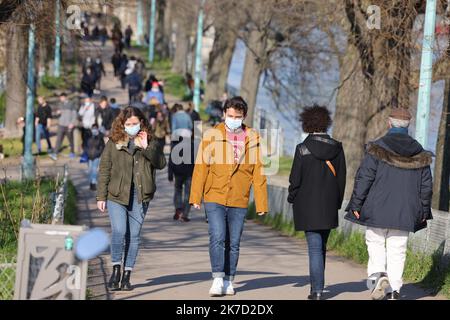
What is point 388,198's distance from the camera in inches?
428

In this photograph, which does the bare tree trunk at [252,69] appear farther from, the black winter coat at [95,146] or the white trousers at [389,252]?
the white trousers at [389,252]

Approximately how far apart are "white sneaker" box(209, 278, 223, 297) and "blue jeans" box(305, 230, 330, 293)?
833 mm

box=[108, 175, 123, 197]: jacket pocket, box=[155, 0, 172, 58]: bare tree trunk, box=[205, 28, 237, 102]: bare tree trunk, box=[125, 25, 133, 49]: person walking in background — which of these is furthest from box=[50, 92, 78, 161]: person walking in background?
box=[125, 25, 133, 49]: person walking in background

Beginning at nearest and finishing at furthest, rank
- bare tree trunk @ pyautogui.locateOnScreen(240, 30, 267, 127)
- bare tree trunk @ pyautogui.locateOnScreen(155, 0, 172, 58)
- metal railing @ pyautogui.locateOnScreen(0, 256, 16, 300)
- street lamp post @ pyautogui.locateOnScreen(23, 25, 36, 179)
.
Answer: metal railing @ pyautogui.locateOnScreen(0, 256, 16, 300) < street lamp post @ pyautogui.locateOnScreen(23, 25, 36, 179) < bare tree trunk @ pyautogui.locateOnScreen(240, 30, 267, 127) < bare tree trunk @ pyautogui.locateOnScreen(155, 0, 172, 58)

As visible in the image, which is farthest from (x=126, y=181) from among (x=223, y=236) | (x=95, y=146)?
(x=95, y=146)

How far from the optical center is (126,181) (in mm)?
11453

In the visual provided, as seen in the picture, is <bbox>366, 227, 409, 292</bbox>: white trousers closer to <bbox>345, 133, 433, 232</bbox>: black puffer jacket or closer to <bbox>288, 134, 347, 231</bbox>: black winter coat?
<bbox>345, 133, 433, 232</bbox>: black puffer jacket

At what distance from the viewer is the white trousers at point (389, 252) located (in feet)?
35.9

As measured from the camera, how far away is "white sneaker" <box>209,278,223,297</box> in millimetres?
11102

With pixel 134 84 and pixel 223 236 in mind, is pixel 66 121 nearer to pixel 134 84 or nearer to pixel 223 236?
pixel 134 84

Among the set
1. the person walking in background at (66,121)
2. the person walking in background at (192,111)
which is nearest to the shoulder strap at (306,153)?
the person walking in background at (192,111)
